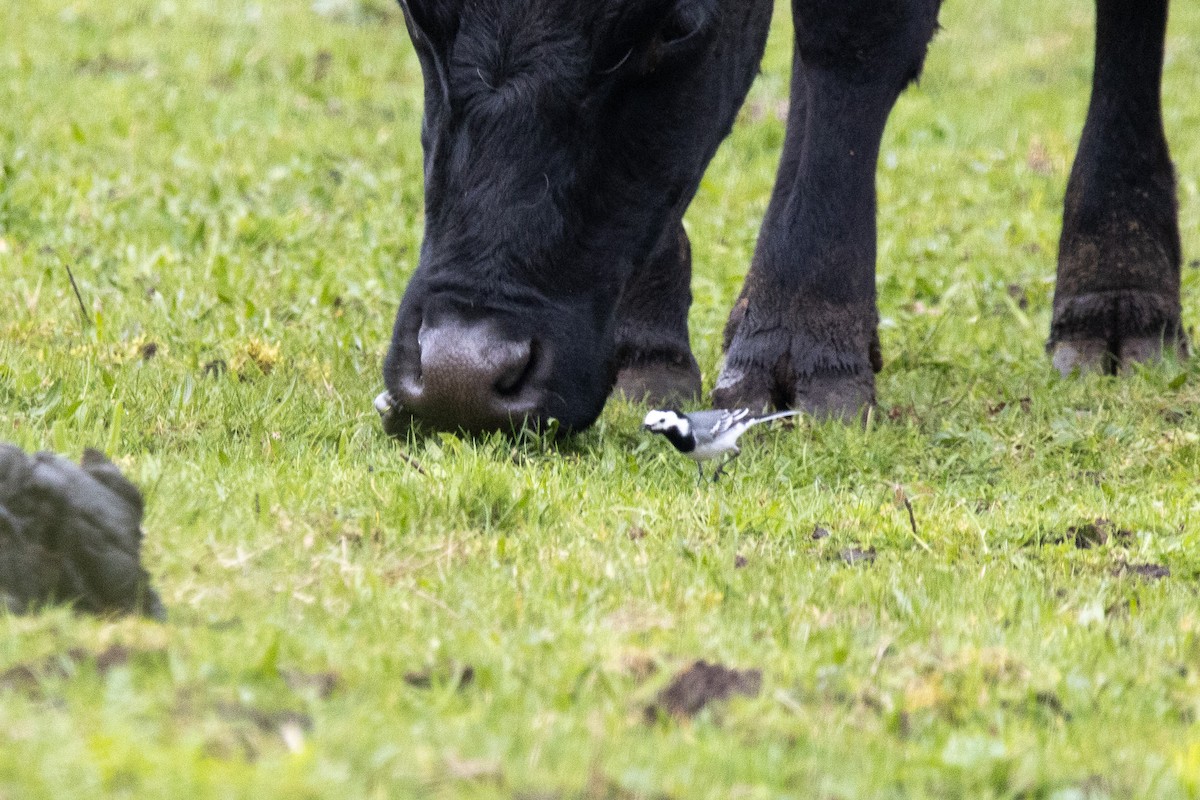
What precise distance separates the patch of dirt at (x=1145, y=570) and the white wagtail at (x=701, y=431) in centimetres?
100

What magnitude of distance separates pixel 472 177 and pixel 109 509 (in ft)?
5.18

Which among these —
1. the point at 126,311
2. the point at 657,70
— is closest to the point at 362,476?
the point at 657,70

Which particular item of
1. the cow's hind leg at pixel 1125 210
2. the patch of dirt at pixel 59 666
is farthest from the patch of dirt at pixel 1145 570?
the cow's hind leg at pixel 1125 210

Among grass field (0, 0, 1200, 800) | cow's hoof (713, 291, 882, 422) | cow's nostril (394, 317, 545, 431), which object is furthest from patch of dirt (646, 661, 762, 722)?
cow's hoof (713, 291, 882, 422)

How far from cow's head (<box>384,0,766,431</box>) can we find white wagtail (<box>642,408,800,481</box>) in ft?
0.55

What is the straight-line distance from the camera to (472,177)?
13.3 ft

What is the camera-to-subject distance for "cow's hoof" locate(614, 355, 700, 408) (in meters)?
4.94

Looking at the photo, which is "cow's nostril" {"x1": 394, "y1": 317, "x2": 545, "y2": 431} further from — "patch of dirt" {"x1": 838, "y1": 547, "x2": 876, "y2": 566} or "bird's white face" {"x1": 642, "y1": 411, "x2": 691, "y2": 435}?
"patch of dirt" {"x1": 838, "y1": 547, "x2": 876, "y2": 566}

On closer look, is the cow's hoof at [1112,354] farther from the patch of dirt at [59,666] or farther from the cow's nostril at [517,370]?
the patch of dirt at [59,666]

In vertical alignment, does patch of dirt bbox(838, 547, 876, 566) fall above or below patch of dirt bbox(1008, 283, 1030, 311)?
below

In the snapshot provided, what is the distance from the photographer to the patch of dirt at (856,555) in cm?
350

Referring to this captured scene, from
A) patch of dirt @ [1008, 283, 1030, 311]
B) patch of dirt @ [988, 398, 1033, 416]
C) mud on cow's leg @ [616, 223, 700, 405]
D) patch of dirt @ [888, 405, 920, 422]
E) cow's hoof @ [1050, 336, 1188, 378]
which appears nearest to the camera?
patch of dirt @ [888, 405, 920, 422]

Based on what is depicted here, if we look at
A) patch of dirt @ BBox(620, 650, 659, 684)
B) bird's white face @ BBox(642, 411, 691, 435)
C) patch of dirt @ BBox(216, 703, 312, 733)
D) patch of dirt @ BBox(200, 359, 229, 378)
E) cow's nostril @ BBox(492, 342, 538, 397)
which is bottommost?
patch of dirt @ BBox(200, 359, 229, 378)

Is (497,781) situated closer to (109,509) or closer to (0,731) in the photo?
(0,731)
